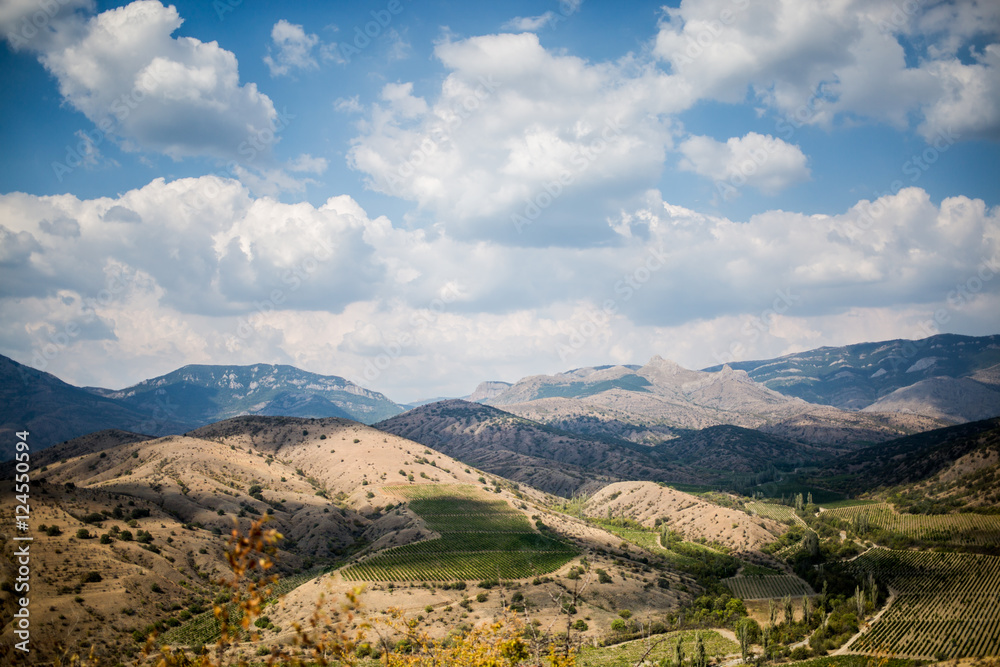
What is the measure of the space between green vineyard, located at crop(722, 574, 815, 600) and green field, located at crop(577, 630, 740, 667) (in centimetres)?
3037

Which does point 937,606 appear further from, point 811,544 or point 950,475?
point 950,475

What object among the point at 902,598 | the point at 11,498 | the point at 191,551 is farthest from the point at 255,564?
the point at 902,598

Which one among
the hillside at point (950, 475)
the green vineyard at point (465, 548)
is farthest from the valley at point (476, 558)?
the hillside at point (950, 475)

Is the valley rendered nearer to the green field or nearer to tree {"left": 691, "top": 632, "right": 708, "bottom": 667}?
the green field

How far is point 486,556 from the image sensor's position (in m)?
109

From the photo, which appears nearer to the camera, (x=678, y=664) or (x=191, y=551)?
(x=678, y=664)

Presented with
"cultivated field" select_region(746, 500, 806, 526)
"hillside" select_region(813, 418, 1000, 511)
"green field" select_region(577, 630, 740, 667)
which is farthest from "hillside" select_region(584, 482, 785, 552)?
"green field" select_region(577, 630, 740, 667)

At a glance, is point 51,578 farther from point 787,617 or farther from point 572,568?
point 787,617

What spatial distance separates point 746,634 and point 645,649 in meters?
15.3

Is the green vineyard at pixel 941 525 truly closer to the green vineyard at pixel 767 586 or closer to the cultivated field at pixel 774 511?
the cultivated field at pixel 774 511

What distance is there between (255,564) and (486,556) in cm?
10628

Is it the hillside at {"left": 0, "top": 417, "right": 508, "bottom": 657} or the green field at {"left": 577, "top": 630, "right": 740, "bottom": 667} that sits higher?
the hillside at {"left": 0, "top": 417, "right": 508, "bottom": 657}

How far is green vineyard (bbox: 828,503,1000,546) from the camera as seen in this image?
114 m

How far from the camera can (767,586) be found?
362ft
